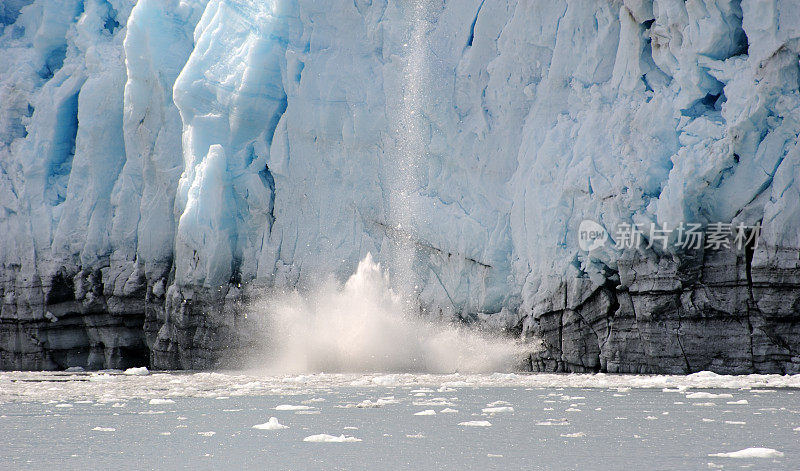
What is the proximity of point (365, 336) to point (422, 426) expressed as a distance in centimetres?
679

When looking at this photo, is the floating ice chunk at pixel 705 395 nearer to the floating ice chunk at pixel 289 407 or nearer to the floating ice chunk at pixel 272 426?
the floating ice chunk at pixel 289 407

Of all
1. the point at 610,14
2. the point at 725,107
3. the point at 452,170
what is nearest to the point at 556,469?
the point at 725,107

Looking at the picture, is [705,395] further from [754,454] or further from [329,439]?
[329,439]

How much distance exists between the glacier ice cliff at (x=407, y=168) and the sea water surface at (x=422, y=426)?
1818 millimetres

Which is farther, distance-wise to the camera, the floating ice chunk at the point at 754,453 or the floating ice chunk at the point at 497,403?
the floating ice chunk at the point at 497,403

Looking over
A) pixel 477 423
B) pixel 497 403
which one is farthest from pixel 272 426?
pixel 497 403

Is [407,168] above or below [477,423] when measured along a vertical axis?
above

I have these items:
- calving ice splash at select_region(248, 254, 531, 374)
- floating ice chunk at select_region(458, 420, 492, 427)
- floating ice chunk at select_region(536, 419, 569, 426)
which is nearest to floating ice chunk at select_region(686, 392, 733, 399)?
floating ice chunk at select_region(536, 419, 569, 426)

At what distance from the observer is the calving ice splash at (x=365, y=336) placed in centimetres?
1062

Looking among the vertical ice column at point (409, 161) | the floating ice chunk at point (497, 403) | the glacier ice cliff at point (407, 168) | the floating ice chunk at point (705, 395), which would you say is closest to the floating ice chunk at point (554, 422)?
the floating ice chunk at point (497, 403)

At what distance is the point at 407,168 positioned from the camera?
1176 cm

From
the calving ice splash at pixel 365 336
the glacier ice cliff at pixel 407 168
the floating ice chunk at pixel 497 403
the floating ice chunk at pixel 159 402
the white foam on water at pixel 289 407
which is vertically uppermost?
the glacier ice cliff at pixel 407 168

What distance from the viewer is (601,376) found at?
329 inches

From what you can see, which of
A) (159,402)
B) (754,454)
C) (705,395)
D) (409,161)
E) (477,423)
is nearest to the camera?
(754,454)
